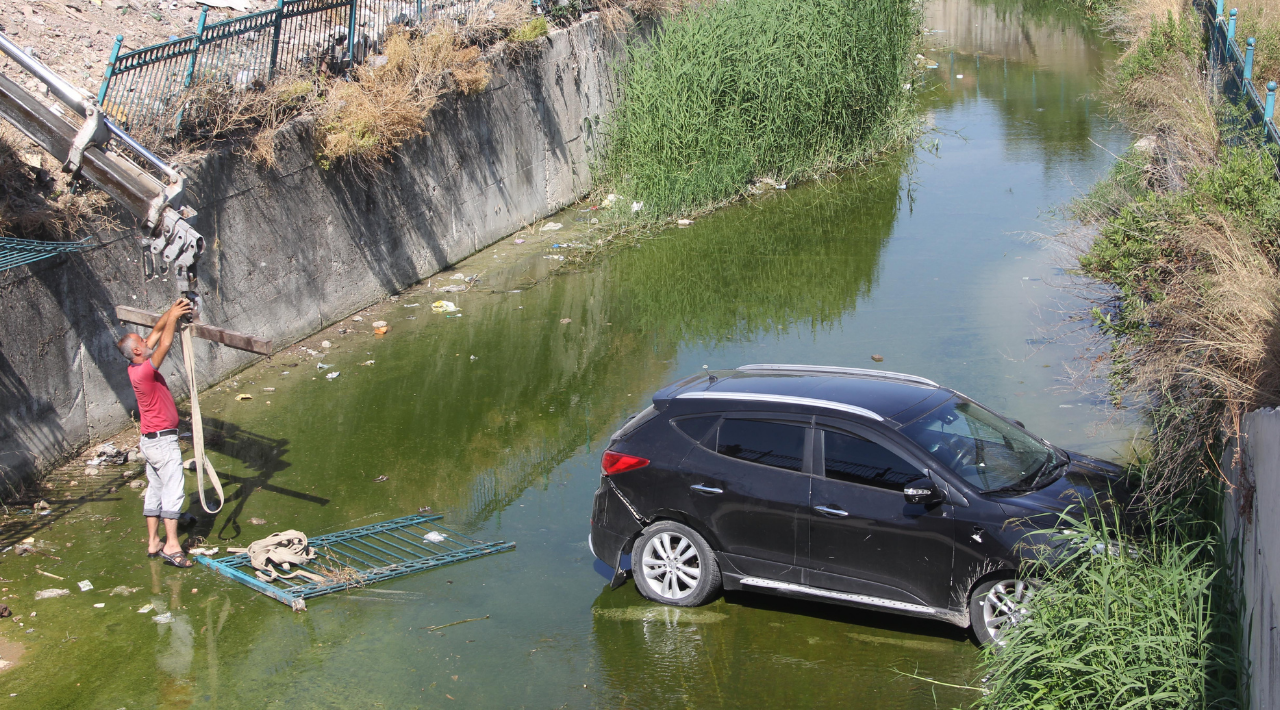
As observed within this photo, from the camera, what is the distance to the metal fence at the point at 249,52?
10805 millimetres

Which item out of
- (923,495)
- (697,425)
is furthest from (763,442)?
(923,495)

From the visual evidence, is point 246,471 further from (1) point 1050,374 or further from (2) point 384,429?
(1) point 1050,374

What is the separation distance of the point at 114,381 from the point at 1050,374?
30.6 ft

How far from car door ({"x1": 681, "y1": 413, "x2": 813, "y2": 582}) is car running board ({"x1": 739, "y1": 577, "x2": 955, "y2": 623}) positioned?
0.05 m

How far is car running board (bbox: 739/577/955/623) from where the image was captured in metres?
6.14

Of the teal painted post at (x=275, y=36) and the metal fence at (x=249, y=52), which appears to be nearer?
the metal fence at (x=249, y=52)

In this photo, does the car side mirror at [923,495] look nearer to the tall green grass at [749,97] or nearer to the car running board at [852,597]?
the car running board at [852,597]

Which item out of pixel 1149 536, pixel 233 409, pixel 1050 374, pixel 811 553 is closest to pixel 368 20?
pixel 233 409

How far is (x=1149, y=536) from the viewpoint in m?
5.97

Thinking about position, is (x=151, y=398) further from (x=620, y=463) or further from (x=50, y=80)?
(x=620, y=463)

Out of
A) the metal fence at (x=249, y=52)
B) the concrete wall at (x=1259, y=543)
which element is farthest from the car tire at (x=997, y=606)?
the metal fence at (x=249, y=52)

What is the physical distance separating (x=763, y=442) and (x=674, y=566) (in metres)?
1.04

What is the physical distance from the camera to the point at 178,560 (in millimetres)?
7652

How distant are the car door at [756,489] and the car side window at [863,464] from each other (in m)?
0.14
